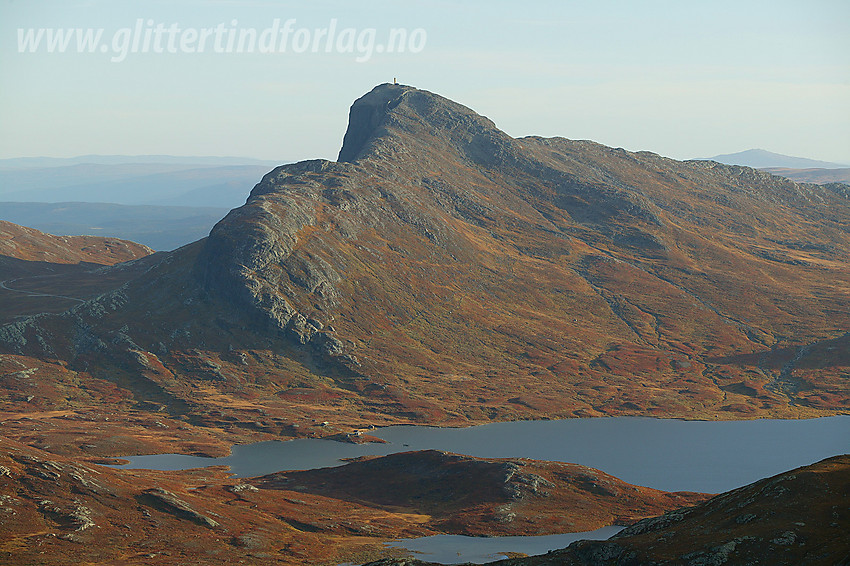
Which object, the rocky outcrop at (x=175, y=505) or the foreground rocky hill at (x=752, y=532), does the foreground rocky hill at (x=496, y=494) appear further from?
the foreground rocky hill at (x=752, y=532)

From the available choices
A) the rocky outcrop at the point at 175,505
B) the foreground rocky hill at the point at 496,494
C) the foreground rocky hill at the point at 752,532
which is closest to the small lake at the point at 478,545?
the foreground rocky hill at the point at 496,494

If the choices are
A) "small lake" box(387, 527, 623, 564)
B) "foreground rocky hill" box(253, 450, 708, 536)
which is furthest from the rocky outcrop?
"foreground rocky hill" box(253, 450, 708, 536)

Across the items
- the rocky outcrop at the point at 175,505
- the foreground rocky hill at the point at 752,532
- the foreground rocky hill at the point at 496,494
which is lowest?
the foreground rocky hill at the point at 496,494

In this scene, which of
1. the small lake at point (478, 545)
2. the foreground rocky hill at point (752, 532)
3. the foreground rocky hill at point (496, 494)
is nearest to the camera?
the foreground rocky hill at point (752, 532)

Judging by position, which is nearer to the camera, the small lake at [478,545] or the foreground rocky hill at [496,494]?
the small lake at [478,545]

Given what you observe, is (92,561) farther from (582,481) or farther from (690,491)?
(690,491)


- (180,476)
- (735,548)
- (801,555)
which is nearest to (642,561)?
(735,548)

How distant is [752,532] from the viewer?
89.2m

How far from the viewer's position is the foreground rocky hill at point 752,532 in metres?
83.7

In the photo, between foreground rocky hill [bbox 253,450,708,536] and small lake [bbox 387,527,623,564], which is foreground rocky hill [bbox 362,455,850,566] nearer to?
small lake [bbox 387,527,623,564]

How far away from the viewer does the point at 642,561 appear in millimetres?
90688

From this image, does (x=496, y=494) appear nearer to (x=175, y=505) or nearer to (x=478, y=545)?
(x=478, y=545)

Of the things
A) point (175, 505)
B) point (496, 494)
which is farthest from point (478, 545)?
point (175, 505)

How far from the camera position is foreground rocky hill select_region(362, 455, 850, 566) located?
275 feet
